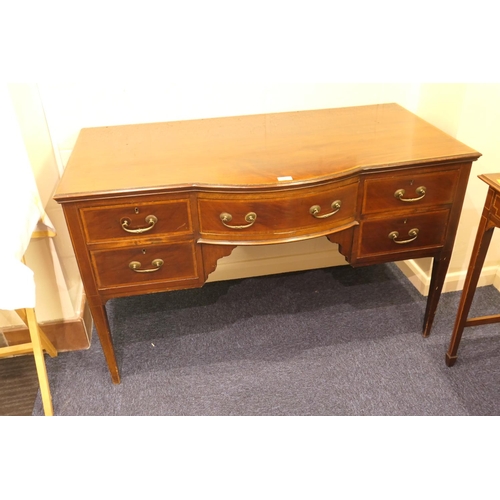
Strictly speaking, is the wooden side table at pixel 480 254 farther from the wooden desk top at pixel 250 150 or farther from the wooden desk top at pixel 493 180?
the wooden desk top at pixel 250 150

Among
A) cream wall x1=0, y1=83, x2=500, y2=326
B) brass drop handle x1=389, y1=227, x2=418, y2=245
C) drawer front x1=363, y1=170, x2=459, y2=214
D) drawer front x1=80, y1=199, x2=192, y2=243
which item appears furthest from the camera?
cream wall x1=0, y1=83, x2=500, y2=326

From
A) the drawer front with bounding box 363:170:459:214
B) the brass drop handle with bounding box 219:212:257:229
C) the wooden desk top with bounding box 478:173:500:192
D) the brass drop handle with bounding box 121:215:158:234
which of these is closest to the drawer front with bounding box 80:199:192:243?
the brass drop handle with bounding box 121:215:158:234

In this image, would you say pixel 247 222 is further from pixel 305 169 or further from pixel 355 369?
pixel 355 369

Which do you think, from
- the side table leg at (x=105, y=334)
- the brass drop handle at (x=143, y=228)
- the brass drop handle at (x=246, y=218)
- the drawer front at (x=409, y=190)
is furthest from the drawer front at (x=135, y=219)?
the drawer front at (x=409, y=190)

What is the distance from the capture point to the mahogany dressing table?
1.44 m

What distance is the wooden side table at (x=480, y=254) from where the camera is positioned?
1.49 m

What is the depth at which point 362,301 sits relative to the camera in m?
2.20

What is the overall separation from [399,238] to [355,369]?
546mm

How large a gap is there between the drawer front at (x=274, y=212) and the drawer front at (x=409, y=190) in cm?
7

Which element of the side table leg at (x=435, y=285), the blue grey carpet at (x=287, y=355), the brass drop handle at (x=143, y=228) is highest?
the brass drop handle at (x=143, y=228)

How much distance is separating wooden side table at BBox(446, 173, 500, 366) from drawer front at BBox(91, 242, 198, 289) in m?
0.96

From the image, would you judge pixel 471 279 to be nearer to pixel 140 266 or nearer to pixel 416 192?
pixel 416 192

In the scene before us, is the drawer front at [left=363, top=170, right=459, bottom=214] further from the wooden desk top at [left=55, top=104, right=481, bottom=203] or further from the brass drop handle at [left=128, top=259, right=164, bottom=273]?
the brass drop handle at [left=128, top=259, right=164, bottom=273]

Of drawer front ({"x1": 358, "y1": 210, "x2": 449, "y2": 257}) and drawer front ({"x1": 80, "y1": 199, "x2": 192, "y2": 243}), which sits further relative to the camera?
drawer front ({"x1": 358, "y1": 210, "x2": 449, "y2": 257})
